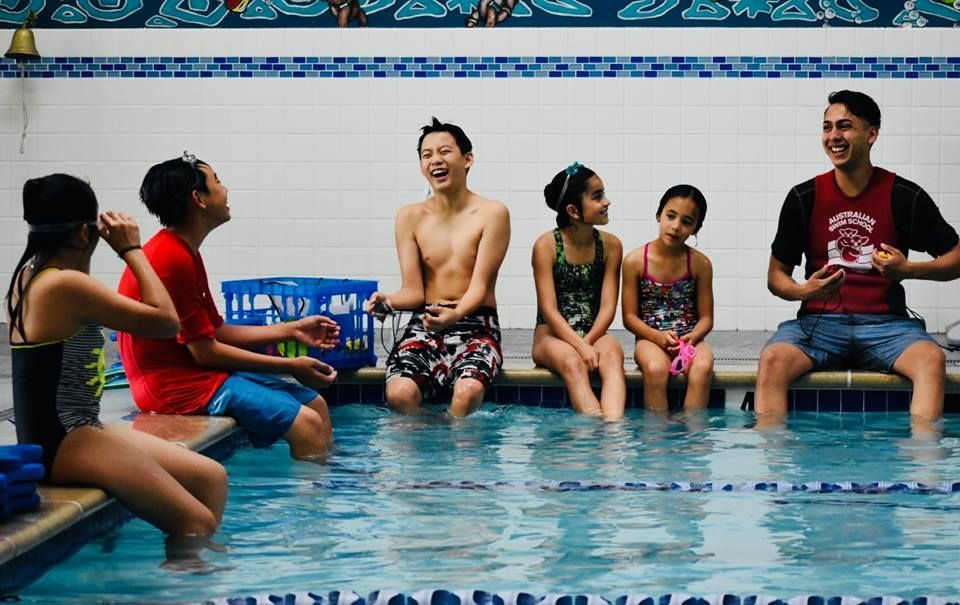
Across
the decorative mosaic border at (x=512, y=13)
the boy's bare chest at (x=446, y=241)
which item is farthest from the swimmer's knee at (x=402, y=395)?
the decorative mosaic border at (x=512, y=13)

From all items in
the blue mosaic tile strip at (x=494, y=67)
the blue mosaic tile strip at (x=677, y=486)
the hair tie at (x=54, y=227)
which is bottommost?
the blue mosaic tile strip at (x=677, y=486)

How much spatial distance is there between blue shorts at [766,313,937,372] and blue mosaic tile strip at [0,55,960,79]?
3336mm

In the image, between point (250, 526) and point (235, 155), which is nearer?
point (250, 526)

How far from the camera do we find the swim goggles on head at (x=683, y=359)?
21.8 feet

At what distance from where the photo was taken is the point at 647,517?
459 centimetres

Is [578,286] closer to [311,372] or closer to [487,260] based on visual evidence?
[487,260]

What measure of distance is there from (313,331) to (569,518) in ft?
4.90

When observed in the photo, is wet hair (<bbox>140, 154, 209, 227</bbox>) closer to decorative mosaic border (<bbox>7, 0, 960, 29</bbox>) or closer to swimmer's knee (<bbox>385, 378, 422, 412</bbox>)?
swimmer's knee (<bbox>385, 378, 422, 412</bbox>)

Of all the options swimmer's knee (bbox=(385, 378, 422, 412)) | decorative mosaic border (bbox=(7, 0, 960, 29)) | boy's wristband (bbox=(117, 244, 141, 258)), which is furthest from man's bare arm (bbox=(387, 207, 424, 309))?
decorative mosaic border (bbox=(7, 0, 960, 29))

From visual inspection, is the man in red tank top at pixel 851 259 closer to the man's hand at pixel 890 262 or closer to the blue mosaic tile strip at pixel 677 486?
the man's hand at pixel 890 262

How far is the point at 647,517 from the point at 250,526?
1272mm

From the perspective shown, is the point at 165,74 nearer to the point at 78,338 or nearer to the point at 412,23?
the point at 412,23

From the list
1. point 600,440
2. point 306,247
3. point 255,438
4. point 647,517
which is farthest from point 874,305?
point 306,247

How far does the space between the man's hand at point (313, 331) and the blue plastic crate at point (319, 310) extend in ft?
2.91
